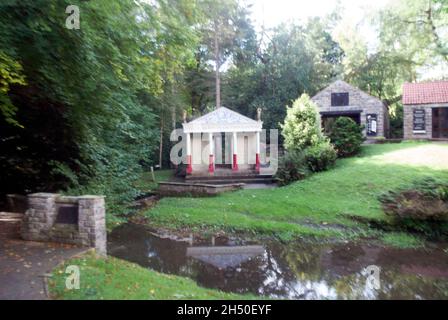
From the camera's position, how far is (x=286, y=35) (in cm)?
2967

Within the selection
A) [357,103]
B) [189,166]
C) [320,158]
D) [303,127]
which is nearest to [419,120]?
[357,103]

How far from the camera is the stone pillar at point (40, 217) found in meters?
7.38

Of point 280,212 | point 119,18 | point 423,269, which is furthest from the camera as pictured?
point 280,212

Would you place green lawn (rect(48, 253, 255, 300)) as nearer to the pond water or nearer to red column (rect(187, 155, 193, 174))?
the pond water

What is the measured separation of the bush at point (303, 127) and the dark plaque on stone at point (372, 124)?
8490 millimetres

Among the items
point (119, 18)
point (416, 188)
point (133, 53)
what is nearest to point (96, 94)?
point (133, 53)

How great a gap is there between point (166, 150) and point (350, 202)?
20.5 meters

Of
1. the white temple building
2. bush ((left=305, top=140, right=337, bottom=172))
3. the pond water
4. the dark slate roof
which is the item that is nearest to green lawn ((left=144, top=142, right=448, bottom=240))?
bush ((left=305, top=140, right=337, bottom=172))

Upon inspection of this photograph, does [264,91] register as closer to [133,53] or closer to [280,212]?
[280,212]

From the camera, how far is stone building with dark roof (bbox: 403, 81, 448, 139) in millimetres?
24141

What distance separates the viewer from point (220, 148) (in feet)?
82.7

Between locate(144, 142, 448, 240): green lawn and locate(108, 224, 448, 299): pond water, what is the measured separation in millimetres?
1233

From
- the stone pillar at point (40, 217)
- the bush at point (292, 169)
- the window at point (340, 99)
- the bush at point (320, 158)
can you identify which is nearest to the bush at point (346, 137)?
the bush at point (320, 158)
